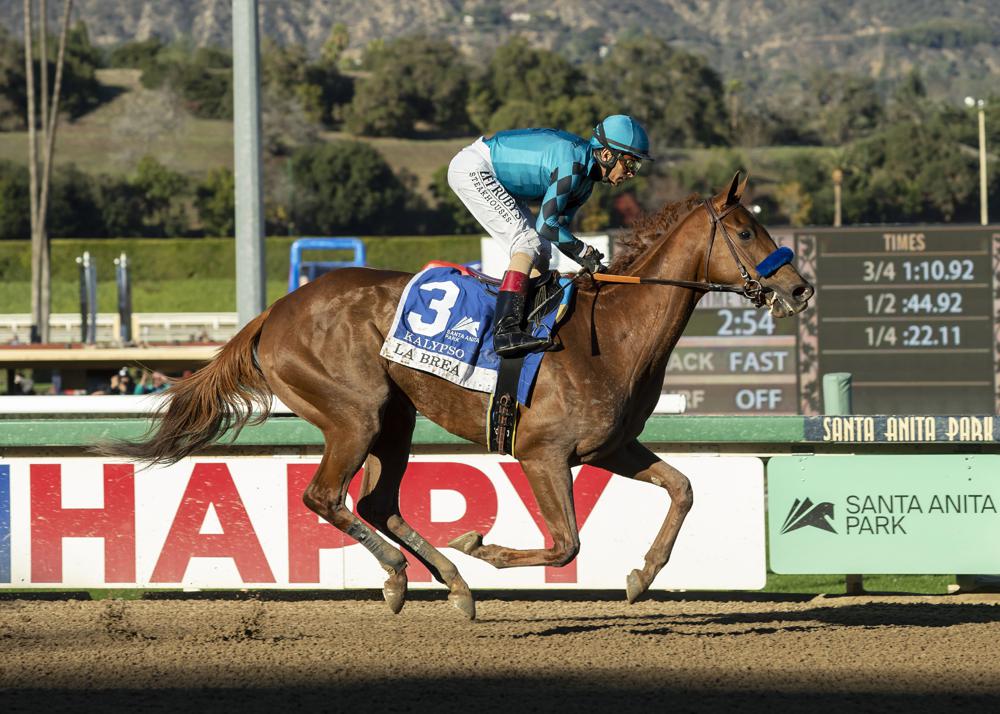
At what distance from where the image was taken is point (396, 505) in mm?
5914

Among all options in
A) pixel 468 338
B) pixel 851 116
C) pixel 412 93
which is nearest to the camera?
pixel 468 338

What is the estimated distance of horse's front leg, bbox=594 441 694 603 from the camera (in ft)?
17.8

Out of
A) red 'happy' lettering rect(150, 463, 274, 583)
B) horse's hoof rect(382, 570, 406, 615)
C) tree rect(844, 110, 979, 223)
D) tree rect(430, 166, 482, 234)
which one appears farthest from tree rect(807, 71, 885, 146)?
horse's hoof rect(382, 570, 406, 615)

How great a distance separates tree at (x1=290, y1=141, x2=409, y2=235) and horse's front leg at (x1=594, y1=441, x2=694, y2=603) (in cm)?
6633

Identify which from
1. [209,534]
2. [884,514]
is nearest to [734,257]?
[884,514]

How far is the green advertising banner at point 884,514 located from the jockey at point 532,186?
72.2 inches

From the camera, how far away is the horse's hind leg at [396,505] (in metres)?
5.69

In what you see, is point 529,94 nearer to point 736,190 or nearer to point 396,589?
point 736,190

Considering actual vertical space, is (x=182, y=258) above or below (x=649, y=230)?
above

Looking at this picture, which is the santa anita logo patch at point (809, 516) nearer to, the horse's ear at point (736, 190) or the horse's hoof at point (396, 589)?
the horse's ear at point (736, 190)

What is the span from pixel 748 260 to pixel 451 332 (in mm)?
1219

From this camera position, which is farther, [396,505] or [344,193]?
[344,193]

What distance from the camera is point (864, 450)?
6.83 m

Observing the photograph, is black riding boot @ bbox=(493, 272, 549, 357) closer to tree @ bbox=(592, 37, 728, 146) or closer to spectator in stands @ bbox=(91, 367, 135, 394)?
spectator in stands @ bbox=(91, 367, 135, 394)
